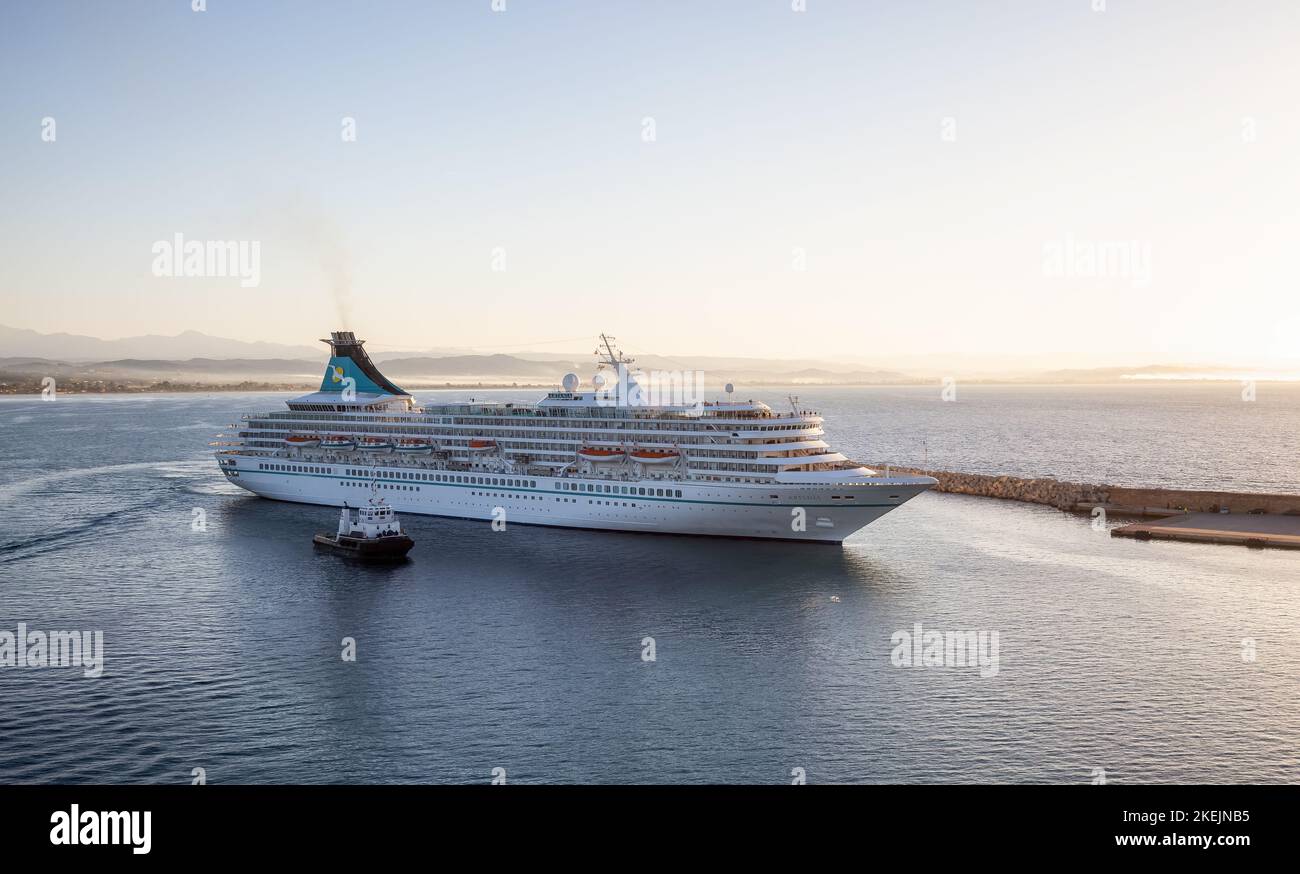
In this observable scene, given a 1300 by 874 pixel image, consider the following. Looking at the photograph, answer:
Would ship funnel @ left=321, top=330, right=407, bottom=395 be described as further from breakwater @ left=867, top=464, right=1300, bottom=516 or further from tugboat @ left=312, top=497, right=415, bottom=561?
breakwater @ left=867, top=464, right=1300, bottom=516

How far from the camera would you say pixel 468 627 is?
29891mm

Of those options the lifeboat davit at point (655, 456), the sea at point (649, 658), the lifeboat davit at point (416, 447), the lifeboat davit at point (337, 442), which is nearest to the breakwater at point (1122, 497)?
the sea at point (649, 658)

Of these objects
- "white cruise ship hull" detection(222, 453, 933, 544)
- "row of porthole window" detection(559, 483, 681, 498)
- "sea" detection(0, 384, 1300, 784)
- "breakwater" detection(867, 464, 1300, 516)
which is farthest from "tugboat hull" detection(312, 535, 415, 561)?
"breakwater" detection(867, 464, 1300, 516)

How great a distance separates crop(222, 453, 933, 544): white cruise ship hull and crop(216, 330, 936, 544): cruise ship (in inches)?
2.7

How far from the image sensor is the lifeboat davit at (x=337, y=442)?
59.7 meters

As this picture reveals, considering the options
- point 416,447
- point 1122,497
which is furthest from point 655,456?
point 1122,497

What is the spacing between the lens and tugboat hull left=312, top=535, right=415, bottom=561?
135 feet

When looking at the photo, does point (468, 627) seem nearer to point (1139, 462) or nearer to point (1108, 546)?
point (1108, 546)

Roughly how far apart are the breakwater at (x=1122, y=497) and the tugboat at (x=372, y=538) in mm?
39528

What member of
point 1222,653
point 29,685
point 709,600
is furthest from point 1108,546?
point 29,685

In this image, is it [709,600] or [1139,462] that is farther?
[1139,462]
